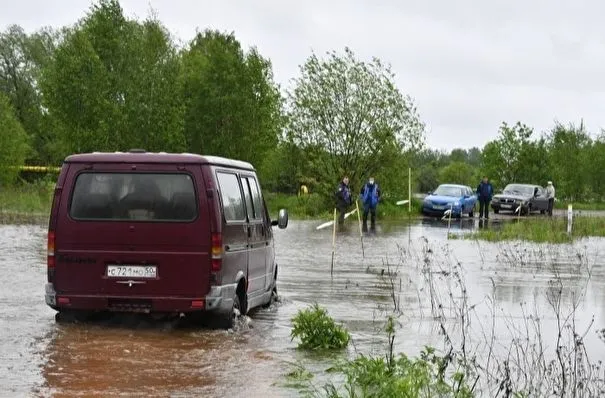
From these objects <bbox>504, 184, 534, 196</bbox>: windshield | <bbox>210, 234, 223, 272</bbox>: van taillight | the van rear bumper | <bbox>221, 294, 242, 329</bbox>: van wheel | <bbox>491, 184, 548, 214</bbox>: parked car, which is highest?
<bbox>504, 184, 534, 196</bbox>: windshield

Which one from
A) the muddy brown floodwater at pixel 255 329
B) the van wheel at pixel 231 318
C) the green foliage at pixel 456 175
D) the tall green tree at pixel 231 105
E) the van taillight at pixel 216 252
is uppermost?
the tall green tree at pixel 231 105

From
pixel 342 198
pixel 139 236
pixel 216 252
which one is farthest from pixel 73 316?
pixel 342 198

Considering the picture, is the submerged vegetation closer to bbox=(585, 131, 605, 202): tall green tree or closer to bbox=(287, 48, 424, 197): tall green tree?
bbox=(287, 48, 424, 197): tall green tree

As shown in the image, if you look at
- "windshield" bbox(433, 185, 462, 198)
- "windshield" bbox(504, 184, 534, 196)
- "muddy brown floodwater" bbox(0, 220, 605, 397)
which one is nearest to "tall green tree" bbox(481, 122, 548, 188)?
"windshield" bbox(504, 184, 534, 196)

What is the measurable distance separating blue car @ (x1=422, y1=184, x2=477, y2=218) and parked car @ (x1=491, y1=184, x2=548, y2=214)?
590 cm

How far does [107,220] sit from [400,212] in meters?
39.0

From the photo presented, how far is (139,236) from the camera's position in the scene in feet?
43.2

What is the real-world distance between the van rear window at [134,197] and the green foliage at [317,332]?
1622mm

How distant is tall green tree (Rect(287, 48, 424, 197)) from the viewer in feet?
168

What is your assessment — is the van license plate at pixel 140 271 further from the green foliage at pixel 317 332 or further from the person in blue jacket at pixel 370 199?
the person in blue jacket at pixel 370 199

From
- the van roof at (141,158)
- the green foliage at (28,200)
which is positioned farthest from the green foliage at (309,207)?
the van roof at (141,158)

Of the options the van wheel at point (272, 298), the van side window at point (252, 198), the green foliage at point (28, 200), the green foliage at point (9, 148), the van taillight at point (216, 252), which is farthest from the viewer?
the green foliage at point (9, 148)

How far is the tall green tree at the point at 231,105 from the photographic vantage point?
209 feet

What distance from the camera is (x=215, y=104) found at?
64.4m
